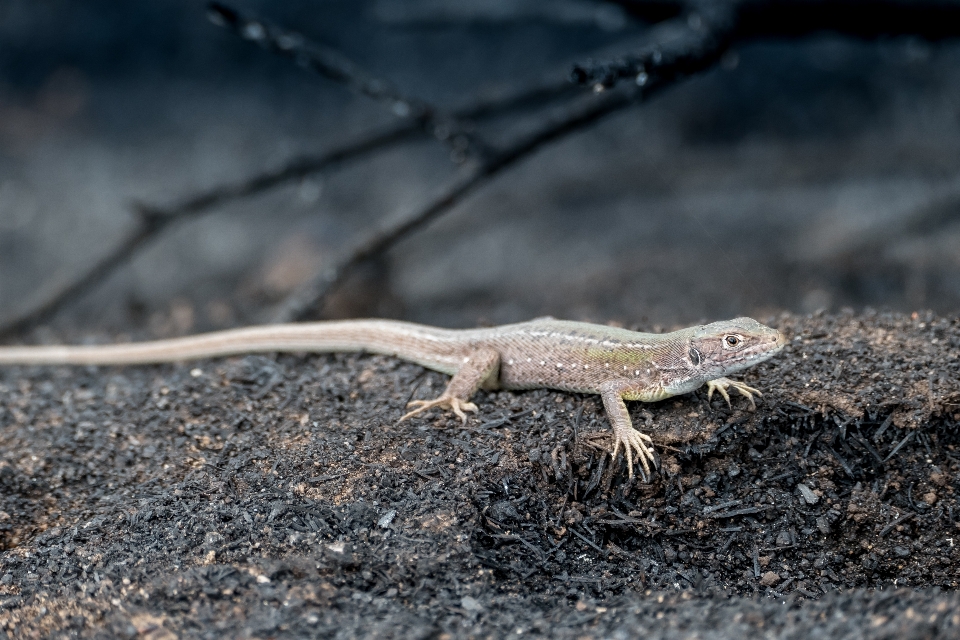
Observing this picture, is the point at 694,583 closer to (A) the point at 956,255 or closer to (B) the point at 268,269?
(A) the point at 956,255

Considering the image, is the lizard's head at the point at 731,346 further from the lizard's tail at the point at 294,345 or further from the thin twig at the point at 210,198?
the thin twig at the point at 210,198

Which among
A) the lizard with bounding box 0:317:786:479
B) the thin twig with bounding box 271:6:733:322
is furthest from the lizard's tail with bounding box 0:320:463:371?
the thin twig with bounding box 271:6:733:322

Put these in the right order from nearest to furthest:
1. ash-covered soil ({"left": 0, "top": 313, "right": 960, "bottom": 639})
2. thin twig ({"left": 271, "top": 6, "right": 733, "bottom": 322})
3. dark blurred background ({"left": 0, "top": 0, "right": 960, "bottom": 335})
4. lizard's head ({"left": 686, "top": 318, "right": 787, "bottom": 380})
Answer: ash-covered soil ({"left": 0, "top": 313, "right": 960, "bottom": 639}), lizard's head ({"left": 686, "top": 318, "right": 787, "bottom": 380}), thin twig ({"left": 271, "top": 6, "right": 733, "bottom": 322}), dark blurred background ({"left": 0, "top": 0, "right": 960, "bottom": 335})

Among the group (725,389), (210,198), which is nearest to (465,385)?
(725,389)

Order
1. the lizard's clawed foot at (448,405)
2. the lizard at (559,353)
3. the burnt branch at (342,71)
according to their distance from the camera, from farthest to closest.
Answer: the burnt branch at (342,71)
the lizard's clawed foot at (448,405)
the lizard at (559,353)

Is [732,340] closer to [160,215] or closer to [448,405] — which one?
[448,405]

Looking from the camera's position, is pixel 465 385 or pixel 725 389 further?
pixel 465 385

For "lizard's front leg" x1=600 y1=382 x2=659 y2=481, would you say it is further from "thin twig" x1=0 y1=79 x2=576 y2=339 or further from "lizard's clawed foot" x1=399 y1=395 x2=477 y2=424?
"thin twig" x1=0 y1=79 x2=576 y2=339

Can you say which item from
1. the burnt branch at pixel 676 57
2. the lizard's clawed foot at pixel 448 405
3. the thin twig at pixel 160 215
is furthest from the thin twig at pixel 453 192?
the lizard's clawed foot at pixel 448 405
